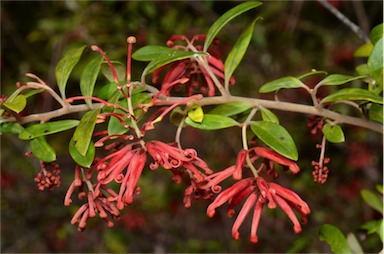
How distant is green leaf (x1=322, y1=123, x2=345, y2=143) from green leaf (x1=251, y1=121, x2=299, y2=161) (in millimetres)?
123

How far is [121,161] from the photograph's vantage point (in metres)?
0.94

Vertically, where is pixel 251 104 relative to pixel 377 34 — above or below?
below

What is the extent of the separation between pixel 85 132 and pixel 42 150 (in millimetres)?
116

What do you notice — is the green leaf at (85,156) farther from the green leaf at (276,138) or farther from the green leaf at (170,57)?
the green leaf at (276,138)

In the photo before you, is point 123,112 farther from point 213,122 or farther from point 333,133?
point 333,133

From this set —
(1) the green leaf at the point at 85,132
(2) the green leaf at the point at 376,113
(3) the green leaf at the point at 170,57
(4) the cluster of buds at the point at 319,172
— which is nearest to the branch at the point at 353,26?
(2) the green leaf at the point at 376,113

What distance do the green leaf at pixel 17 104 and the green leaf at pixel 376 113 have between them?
64 cm

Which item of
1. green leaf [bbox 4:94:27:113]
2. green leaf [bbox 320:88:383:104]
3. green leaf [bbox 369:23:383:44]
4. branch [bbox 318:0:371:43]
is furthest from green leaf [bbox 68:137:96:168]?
branch [bbox 318:0:371:43]

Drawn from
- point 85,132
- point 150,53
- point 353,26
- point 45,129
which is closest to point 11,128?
point 45,129

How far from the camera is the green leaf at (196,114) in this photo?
39.8 inches

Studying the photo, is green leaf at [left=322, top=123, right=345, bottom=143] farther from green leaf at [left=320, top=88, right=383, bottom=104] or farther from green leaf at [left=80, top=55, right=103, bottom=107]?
green leaf at [left=80, top=55, right=103, bottom=107]

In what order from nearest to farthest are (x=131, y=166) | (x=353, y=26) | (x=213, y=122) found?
1. (x=131, y=166)
2. (x=213, y=122)
3. (x=353, y=26)

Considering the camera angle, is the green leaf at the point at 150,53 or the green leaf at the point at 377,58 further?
the green leaf at the point at 150,53

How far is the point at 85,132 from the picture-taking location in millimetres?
962
